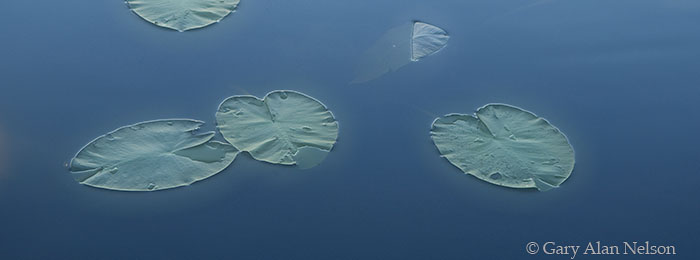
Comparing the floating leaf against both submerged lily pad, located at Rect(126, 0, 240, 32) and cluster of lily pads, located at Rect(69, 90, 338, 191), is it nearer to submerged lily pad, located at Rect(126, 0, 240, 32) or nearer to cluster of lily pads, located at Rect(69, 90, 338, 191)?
cluster of lily pads, located at Rect(69, 90, 338, 191)

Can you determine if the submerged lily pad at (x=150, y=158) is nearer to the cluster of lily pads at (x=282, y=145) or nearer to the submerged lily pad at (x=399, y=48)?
the cluster of lily pads at (x=282, y=145)

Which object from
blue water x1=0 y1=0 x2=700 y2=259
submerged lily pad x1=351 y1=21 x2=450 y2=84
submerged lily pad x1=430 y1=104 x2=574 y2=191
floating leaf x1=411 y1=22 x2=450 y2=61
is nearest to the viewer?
blue water x1=0 y1=0 x2=700 y2=259

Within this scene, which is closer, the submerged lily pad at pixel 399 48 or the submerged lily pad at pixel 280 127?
the submerged lily pad at pixel 280 127

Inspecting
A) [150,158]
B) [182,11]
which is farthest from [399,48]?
[150,158]

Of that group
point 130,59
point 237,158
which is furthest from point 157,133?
point 130,59

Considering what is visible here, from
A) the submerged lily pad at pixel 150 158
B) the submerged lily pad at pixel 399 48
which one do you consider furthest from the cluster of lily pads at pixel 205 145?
the submerged lily pad at pixel 399 48

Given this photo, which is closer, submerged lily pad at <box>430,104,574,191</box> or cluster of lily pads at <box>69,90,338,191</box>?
cluster of lily pads at <box>69,90,338,191</box>

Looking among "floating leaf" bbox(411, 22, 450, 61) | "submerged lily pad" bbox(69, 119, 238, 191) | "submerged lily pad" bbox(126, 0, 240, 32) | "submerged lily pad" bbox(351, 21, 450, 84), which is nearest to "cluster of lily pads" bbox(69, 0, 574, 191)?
"submerged lily pad" bbox(69, 119, 238, 191)
